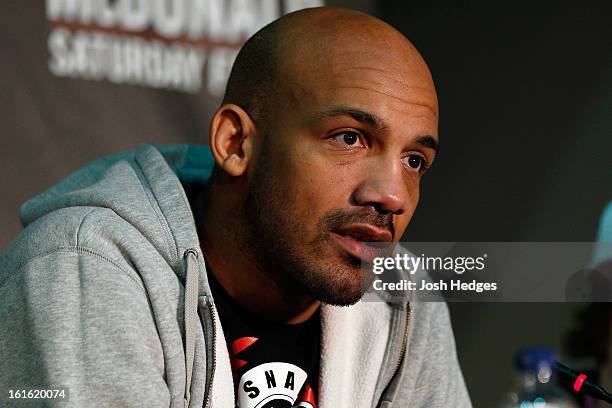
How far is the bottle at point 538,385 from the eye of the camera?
5.45 ft

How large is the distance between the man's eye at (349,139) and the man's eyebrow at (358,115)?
30mm

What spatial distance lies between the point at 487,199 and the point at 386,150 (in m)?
1.39

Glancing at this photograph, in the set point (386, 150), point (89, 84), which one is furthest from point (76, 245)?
point (89, 84)

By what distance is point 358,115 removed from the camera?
1631 mm

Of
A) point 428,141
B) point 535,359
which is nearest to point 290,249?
point 428,141

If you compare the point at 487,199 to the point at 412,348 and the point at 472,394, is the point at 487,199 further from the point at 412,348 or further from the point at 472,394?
the point at 412,348

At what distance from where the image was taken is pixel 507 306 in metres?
2.82

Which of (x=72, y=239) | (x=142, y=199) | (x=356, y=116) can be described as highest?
(x=356, y=116)

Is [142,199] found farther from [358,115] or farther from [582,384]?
[582,384]

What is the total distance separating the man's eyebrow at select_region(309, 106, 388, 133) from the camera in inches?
64.1

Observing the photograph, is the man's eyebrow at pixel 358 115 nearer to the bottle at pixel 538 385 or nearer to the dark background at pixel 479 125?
the bottle at pixel 538 385

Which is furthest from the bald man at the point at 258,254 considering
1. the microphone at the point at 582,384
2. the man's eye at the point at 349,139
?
the microphone at the point at 582,384

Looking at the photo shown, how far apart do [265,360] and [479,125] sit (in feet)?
4.84

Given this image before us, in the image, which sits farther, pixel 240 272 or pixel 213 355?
pixel 240 272
